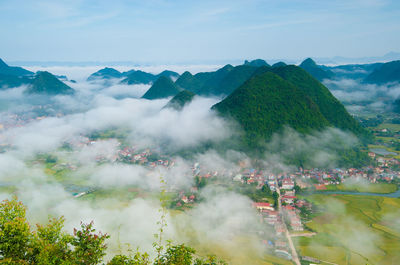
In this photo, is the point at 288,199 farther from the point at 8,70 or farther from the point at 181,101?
the point at 8,70

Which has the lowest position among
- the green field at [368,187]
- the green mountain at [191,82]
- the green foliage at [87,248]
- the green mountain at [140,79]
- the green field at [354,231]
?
the green field at [354,231]

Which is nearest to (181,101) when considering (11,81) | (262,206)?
(262,206)

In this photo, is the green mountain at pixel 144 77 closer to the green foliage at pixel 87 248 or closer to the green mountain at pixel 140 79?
the green mountain at pixel 140 79

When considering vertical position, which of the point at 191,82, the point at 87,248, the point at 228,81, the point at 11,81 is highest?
the point at 11,81

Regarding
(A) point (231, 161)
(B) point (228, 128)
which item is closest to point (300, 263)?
(A) point (231, 161)

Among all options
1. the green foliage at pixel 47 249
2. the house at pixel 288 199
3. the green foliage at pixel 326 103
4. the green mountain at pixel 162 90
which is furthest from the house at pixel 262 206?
the green mountain at pixel 162 90

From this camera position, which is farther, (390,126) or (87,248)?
(390,126)

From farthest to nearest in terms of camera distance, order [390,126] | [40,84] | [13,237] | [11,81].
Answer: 1. [11,81]
2. [40,84]
3. [390,126]
4. [13,237]
